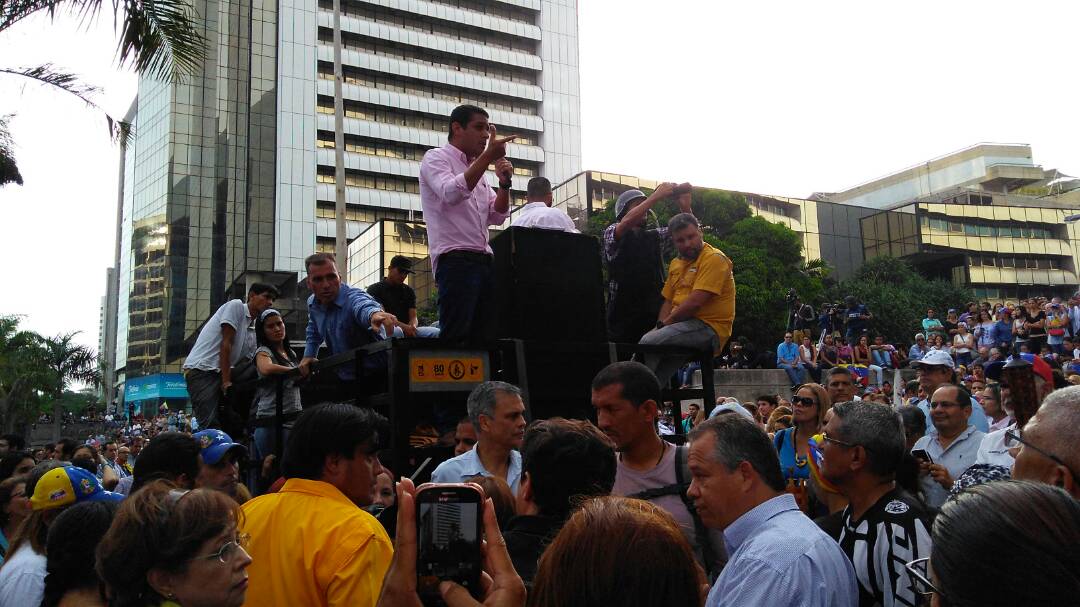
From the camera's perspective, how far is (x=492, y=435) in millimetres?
4297

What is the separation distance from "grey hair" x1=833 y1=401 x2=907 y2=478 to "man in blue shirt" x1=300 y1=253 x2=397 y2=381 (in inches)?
116

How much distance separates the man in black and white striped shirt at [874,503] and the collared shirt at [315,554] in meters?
1.92

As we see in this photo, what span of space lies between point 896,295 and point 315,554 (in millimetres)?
52466

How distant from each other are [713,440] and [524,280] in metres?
2.58

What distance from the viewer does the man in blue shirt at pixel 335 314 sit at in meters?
5.63

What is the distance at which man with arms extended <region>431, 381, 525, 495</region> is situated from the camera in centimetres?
429

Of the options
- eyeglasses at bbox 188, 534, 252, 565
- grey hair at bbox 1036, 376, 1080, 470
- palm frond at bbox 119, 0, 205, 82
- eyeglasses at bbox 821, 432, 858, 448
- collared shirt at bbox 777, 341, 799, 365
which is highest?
palm frond at bbox 119, 0, 205, 82

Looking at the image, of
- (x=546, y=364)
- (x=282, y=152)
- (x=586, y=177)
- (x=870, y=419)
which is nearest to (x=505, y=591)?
(x=870, y=419)

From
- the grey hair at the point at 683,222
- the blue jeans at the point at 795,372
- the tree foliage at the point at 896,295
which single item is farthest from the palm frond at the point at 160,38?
the tree foliage at the point at 896,295

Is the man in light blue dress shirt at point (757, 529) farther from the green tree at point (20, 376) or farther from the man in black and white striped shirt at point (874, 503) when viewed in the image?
the green tree at point (20, 376)

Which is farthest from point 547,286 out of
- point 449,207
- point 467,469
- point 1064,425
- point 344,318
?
point 1064,425

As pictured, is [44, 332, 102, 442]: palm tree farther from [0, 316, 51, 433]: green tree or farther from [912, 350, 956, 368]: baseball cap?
[912, 350, 956, 368]: baseball cap

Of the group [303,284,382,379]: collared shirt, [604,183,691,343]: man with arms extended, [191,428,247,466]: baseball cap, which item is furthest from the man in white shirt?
[191,428,247,466]: baseball cap

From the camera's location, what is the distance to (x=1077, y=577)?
4.68 feet
